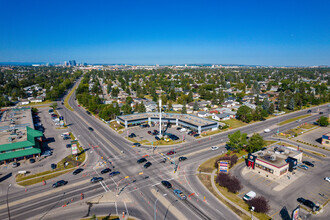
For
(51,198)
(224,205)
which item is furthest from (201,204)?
(51,198)

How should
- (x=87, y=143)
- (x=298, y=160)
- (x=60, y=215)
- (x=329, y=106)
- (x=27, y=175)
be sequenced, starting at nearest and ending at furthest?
(x=60, y=215)
(x=27, y=175)
(x=298, y=160)
(x=87, y=143)
(x=329, y=106)

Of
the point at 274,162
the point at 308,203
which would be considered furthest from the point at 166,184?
the point at 274,162

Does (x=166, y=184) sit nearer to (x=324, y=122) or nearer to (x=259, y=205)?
(x=259, y=205)

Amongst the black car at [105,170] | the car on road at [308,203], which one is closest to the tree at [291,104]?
the car on road at [308,203]

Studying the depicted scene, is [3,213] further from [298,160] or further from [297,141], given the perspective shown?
[297,141]

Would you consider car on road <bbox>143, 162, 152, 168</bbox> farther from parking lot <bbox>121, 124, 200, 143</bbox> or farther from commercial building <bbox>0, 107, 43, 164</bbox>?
commercial building <bbox>0, 107, 43, 164</bbox>

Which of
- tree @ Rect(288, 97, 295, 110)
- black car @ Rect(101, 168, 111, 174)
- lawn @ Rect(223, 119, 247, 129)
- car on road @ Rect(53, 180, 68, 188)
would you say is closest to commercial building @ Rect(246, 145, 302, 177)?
lawn @ Rect(223, 119, 247, 129)
